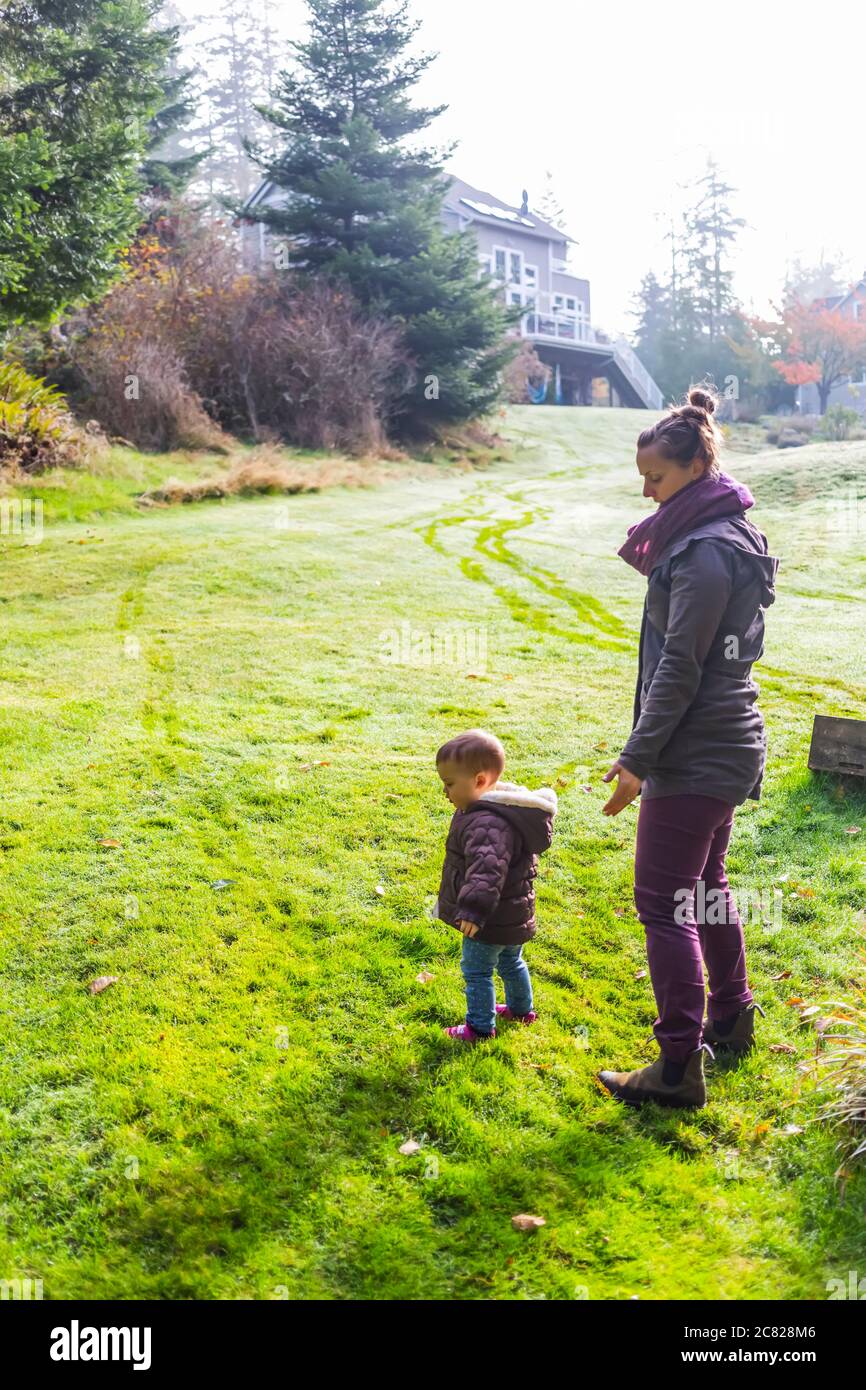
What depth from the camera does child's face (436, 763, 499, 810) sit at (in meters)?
3.29

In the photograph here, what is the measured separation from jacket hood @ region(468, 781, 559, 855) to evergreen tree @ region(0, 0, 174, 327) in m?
10.1

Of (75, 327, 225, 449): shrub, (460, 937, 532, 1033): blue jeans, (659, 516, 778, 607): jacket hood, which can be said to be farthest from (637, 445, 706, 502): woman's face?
(75, 327, 225, 449): shrub

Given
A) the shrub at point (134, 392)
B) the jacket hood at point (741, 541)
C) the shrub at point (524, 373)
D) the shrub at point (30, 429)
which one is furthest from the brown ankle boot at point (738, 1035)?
the shrub at point (524, 373)

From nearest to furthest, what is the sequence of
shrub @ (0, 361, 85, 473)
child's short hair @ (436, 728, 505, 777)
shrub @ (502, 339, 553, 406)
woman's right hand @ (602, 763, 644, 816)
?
1. woman's right hand @ (602, 763, 644, 816)
2. child's short hair @ (436, 728, 505, 777)
3. shrub @ (0, 361, 85, 473)
4. shrub @ (502, 339, 553, 406)

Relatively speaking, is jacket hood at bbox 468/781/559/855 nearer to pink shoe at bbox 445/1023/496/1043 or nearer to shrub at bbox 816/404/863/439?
pink shoe at bbox 445/1023/496/1043

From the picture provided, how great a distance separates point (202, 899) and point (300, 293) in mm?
20706

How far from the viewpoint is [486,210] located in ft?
126

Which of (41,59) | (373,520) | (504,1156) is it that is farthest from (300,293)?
(504,1156)

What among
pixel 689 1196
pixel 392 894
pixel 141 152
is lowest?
pixel 689 1196

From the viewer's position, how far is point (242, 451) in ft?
61.5

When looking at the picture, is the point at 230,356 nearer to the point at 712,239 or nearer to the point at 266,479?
the point at 266,479

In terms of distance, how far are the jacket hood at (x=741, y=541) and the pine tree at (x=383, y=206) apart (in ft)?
72.0

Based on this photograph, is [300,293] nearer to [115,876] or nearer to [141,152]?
[141,152]
